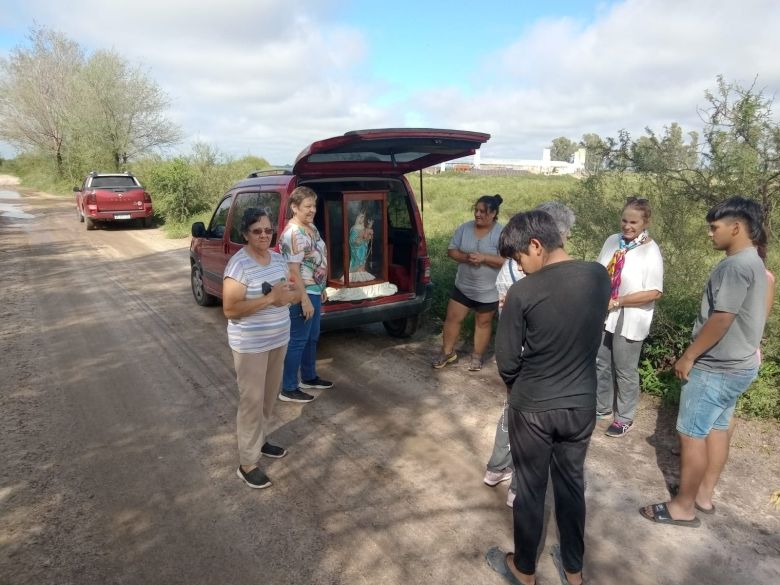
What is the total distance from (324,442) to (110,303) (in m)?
5.11

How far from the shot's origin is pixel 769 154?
4984 millimetres

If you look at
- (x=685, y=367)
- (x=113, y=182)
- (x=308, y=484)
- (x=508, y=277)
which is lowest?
(x=308, y=484)

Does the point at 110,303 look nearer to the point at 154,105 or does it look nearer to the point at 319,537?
the point at 319,537

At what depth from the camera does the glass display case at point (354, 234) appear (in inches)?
211

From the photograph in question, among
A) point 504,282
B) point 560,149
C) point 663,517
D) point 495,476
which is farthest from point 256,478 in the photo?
point 560,149

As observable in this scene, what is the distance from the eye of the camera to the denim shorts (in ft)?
9.07

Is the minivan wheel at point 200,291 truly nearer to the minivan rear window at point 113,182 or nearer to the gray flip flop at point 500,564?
the gray flip flop at point 500,564

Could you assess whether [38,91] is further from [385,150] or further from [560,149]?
[560,149]

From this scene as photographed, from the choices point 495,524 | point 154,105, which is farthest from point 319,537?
point 154,105

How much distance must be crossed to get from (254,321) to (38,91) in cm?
3595

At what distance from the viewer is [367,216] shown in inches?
217

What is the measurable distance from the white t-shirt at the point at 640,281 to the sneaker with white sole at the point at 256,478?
103 inches

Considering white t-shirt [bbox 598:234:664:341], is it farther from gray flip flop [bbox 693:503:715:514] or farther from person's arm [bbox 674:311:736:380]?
gray flip flop [bbox 693:503:715:514]

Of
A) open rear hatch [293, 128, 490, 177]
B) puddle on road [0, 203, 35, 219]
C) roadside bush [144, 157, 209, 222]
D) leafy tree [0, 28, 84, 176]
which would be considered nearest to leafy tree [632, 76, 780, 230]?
open rear hatch [293, 128, 490, 177]
